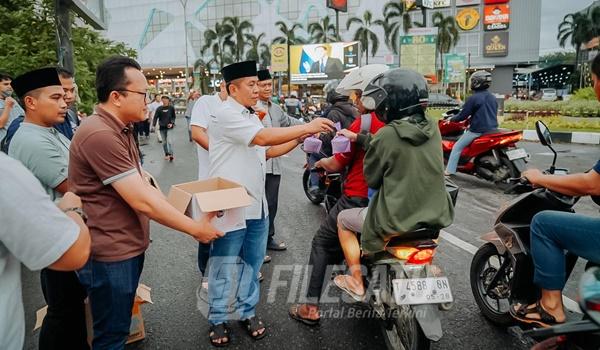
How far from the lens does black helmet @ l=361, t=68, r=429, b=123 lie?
8.32 feet

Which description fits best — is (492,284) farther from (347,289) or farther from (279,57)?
(279,57)

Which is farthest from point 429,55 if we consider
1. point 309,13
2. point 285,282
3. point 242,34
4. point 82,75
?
point 309,13

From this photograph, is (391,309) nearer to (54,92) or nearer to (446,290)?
(446,290)

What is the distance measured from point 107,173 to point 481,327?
8.81 ft

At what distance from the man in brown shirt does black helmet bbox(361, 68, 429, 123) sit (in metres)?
1.21

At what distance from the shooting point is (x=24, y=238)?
1.29 m

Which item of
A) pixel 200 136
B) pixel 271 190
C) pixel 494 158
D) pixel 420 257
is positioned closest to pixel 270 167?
pixel 271 190

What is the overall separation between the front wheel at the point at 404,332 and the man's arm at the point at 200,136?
95.5 inches

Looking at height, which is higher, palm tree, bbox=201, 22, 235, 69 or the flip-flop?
palm tree, bbox=201, 22, 235, 69

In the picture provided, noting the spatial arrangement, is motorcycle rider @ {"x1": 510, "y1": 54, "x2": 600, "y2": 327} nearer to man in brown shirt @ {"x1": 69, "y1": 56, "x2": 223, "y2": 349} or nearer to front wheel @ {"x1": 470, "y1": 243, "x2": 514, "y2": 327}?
front wheel @ {"x1": 470, "y1": 243, "x2": 514, "y2": 327}

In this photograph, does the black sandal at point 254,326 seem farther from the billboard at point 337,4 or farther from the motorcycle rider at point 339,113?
the billboard at point 337,4

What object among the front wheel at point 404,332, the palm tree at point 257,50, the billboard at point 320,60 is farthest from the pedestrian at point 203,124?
the palm tree at point 257,50

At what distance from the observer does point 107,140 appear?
210 cm

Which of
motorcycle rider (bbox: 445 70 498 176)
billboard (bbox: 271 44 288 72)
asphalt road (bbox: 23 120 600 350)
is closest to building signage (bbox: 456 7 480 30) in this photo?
billboard (bbox: 271 44 288 72)
